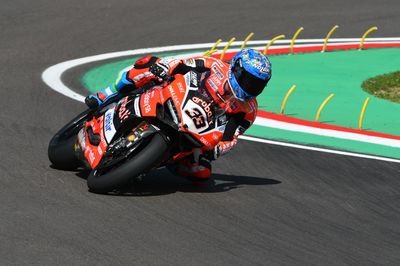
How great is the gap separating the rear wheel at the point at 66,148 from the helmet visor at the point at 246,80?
208 centimetres

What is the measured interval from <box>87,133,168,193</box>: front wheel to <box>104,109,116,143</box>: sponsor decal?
1.56 feet

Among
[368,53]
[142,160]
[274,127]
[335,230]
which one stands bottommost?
[368,53]

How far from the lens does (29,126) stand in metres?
12.2

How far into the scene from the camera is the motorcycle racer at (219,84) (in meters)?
9.38

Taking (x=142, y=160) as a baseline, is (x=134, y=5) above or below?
below

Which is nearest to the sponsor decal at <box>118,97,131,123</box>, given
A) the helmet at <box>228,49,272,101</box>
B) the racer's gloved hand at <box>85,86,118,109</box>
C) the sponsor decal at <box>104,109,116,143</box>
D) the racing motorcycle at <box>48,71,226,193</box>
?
the racing motorcycle at <box>48,71,226,193</box>

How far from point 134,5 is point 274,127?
10796mm

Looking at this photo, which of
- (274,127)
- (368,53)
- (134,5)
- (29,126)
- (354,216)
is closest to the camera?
(354,216)

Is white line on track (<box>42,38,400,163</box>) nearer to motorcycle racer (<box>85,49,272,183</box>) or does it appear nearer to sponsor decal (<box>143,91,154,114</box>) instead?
motorcycle racer (<box>85,49,272,183</box>)

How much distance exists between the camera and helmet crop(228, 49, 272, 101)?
9320 millimetres

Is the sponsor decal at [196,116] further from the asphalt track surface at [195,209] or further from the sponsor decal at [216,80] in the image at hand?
the asphalt track surface at [195,209]

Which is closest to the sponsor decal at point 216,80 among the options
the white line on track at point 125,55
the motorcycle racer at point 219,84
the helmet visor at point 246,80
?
the motorcycle racer at point 219,84

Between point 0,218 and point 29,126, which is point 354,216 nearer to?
point 0,218

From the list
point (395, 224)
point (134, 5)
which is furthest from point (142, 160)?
point (134, 5)
